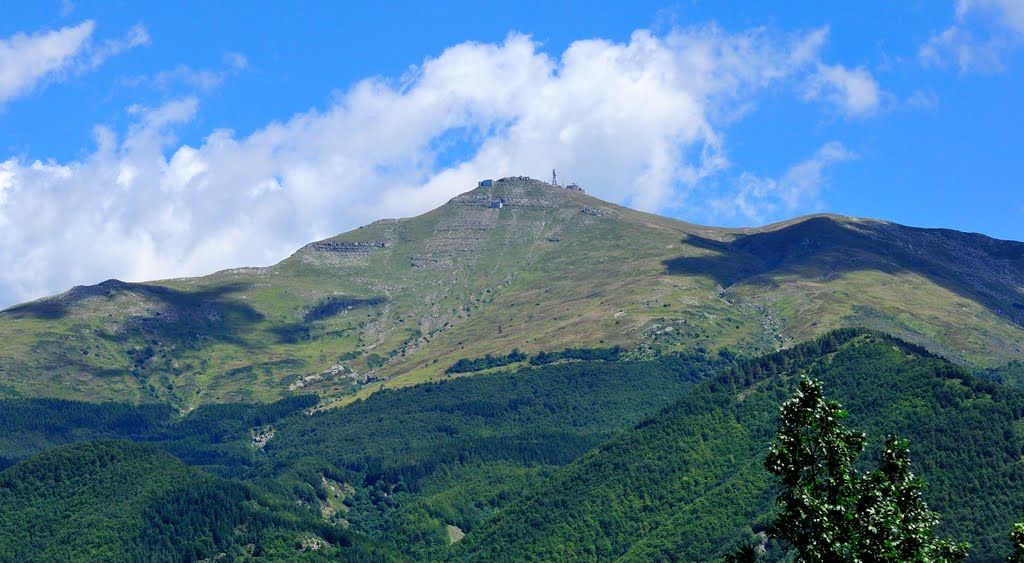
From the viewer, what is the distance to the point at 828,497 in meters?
68.7

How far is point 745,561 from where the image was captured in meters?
69.5

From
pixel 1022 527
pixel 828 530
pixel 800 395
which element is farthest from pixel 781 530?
pixel 1022 527

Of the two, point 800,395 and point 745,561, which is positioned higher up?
point 800,395

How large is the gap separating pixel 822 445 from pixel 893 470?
296 inches

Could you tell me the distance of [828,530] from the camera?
219ft

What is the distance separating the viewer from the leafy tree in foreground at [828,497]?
66.7m

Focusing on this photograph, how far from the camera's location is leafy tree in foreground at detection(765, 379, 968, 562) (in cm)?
6669

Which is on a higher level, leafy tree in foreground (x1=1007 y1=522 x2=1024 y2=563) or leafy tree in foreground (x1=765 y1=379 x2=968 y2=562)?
leafy tree in foreground (x1=765 y1=379 x2=968 y2=562)

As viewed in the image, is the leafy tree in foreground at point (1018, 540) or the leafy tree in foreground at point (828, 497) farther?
the leafy tree in foreground at point (1018, 540)

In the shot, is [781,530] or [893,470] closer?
[781,530]

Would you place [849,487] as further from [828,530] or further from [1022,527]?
[1022,527]

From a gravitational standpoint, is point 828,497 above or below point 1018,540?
above

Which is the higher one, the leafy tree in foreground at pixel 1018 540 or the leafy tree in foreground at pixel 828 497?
the leafy tree in foreground at pixel 828 497

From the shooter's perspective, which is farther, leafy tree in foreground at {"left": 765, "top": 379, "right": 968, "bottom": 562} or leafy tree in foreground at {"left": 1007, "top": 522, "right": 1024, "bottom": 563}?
leafy tree in foreground at {"left": 1007, "top": 522, "right": 1024, "bottom": 563}
